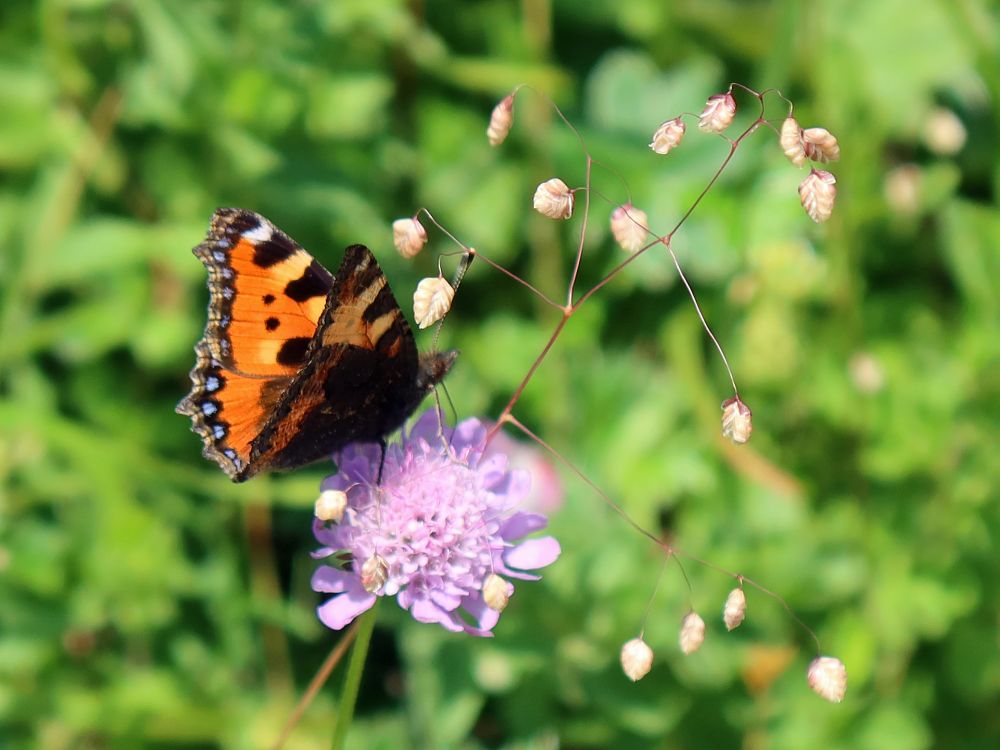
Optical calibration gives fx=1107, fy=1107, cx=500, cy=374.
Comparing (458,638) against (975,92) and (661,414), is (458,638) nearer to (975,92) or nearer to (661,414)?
(661,414)

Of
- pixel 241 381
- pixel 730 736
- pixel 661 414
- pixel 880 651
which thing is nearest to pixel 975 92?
pixel 661 414

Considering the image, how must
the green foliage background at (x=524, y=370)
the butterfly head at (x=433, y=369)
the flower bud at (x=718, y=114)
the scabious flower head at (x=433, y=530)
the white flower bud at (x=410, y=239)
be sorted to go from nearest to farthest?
1. the flower bud at (x=718, y=114)
2. the white flower bud at (x=410, y=239)
3. the scabious flower head at (x=433, y=530)
4. the butterfly head at (x=433, y=369)
5. the green foliage background at (x=524, y=370)

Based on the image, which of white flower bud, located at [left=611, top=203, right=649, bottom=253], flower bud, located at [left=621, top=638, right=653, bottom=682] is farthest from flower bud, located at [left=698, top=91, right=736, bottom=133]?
flower bud, located at [left=621, top=638, right=653, bottom=682]

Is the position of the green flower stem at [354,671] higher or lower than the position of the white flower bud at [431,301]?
lower

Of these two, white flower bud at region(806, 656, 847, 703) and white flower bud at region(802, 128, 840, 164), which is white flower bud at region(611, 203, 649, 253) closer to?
white flower bud at region(802, 128, 840, 164)

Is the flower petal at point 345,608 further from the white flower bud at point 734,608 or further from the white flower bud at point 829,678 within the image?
the white flower bud at point 829,678

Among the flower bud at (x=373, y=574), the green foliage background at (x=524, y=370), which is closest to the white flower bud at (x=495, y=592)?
the flower bud at (x=373, y=574)

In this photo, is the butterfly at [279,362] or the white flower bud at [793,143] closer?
the white flower bud at [793,143]
